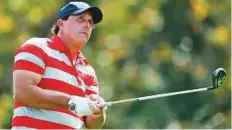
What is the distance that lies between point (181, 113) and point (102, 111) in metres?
7.73

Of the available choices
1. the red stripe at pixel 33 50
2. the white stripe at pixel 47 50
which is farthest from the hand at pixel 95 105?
the red stripe at pixel 33 50

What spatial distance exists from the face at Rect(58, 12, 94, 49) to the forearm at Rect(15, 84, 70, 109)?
0.36 metres

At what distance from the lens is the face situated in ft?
18.4

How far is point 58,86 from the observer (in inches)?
212

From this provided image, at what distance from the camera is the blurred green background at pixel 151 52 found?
12.5 metres

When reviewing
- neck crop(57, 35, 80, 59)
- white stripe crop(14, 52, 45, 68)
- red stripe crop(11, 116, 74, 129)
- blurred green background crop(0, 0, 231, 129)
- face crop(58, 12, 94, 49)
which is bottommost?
red stripe crop(11, 116, 74, 129)

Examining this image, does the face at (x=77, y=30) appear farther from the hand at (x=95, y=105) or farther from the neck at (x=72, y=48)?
the hand at (x=95, y=105)

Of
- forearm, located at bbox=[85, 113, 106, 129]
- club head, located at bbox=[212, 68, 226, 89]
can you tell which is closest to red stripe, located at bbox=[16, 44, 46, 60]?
forearm, located at bbox=[85, 113, 106, 129]

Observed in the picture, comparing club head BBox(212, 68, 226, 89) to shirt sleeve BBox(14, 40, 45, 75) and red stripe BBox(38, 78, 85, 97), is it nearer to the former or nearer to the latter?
red stripe BBox(38, 78, 85, 97)

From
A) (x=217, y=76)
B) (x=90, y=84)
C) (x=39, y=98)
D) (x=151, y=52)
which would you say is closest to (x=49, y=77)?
(x=39, y=98)

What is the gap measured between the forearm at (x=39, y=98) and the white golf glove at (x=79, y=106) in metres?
0.03

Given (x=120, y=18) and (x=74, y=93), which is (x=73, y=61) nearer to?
(x=74, y=93)

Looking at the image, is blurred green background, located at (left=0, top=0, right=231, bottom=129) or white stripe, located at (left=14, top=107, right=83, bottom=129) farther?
blurred green background, located at (left=0, top=0, right=231, bottom=129)

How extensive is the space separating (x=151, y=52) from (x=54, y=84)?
7939mm
